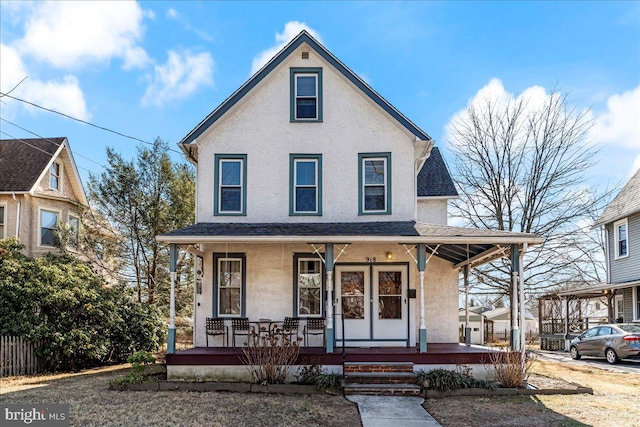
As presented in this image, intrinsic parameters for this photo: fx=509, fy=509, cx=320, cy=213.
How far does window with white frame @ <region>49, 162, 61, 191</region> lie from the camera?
69.6ft

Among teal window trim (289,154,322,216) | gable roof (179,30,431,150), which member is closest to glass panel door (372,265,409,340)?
teal window trim (289,154,322,216)

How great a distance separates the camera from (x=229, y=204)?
1398 centimetres

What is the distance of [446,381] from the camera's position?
35.1ft

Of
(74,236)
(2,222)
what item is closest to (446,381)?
(74,236)

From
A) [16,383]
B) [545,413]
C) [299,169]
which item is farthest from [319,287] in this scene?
[16,383]

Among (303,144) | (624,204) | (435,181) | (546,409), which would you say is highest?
(303,144)

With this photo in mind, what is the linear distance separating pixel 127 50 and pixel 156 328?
31.1ft

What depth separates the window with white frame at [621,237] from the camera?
22094mm

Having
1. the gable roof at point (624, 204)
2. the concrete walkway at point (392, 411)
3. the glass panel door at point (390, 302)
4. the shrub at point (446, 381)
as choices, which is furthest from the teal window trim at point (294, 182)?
the gable roof at point (624, 204)

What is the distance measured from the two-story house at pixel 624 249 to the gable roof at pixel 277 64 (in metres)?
12.5

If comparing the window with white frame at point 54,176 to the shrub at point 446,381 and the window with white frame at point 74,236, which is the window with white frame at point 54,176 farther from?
A: the shrub at point 446,381

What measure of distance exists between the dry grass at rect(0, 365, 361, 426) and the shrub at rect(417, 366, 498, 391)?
1938 mm

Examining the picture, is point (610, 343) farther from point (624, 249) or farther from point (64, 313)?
point (64, 313)

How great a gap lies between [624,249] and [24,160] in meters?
26.1
